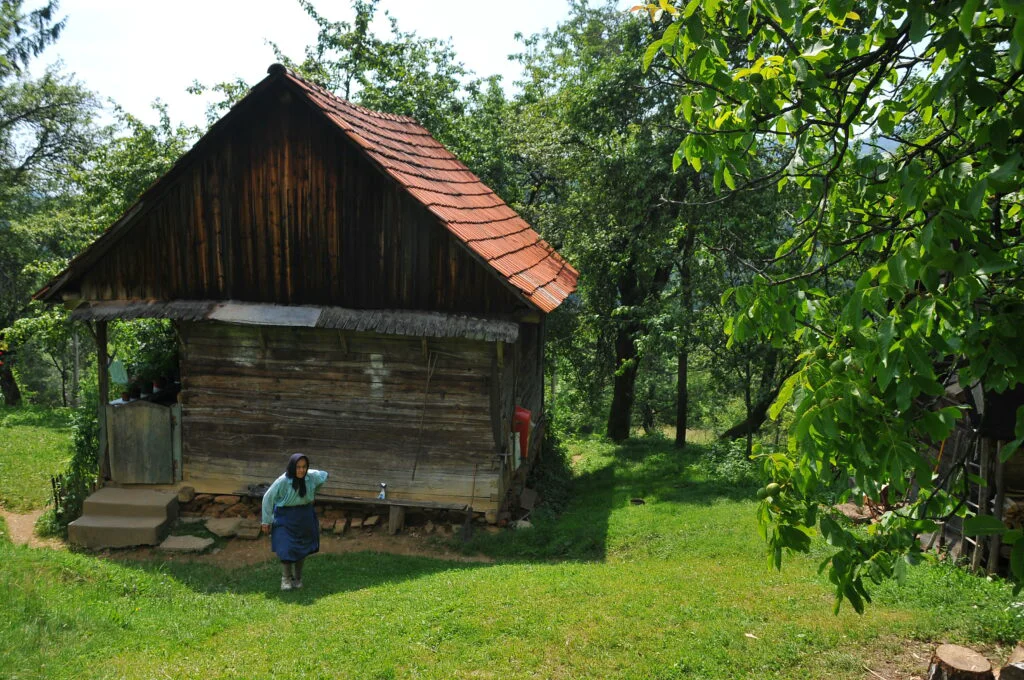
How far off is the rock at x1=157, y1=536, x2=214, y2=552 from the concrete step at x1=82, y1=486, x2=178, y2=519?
48 centimetres

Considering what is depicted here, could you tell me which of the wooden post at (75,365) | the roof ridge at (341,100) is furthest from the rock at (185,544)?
the wooden post at (75,365)

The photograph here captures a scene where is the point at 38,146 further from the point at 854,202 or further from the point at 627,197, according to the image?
the point at 854,202

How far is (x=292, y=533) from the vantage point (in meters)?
9.05

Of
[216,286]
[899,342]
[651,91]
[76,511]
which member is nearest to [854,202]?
[899,342]

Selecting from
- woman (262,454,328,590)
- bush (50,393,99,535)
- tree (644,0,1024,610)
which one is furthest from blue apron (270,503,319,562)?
tree (644,0,1024,610)

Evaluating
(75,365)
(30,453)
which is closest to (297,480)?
(30,453)

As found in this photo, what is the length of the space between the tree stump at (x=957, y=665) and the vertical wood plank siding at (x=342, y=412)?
6.47 meters

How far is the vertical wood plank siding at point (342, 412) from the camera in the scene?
1126cm

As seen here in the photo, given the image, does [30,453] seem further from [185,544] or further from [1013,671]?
[1013,671]

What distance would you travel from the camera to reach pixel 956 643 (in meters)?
Answer: 6.71

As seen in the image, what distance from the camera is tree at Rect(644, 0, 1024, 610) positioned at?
273 cm

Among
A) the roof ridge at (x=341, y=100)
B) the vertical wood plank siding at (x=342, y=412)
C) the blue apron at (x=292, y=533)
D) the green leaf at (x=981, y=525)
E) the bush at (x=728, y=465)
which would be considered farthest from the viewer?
the bush at (x=728, y=465)

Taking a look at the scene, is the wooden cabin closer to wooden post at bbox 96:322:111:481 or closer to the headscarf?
wooden post at bbox 96:322:111:481

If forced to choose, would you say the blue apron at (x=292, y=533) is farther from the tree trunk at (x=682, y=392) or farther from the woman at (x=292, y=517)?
the tree trunk at (x=682, y=392)
